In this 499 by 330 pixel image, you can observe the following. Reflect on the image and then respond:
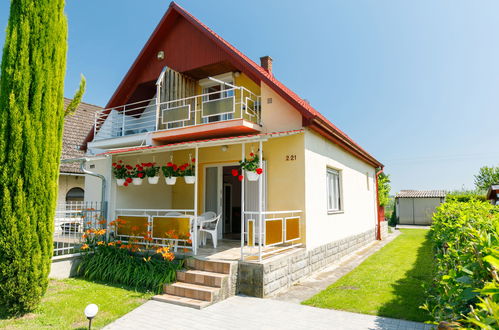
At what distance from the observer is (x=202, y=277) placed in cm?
741

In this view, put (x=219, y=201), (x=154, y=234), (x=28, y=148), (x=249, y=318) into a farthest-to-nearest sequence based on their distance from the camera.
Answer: (x=219, y=201) < (x=154, y=234) < (x=28, y=148) < (x=249, y=318)

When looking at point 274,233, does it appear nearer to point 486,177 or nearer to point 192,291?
point 192,291

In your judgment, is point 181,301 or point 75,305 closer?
point 75,305

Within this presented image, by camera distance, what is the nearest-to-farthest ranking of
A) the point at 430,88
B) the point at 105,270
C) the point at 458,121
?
the point at 105,270 < the point at 430,88 < the point at 458,121

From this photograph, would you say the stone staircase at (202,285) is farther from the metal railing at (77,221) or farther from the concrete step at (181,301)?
the metal railing at (77,221)

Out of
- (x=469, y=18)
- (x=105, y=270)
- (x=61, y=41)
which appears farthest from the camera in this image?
(x=469, y=18)

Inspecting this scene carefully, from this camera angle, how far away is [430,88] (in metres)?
19.8

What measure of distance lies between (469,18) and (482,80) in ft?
24.4

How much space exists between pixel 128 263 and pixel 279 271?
4.15 meters

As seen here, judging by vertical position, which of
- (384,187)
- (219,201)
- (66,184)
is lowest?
(219,201)

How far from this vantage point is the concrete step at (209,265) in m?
7.47

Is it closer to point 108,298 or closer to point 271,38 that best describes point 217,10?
point 271,38

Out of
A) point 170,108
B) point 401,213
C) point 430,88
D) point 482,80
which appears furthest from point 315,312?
point 401,213

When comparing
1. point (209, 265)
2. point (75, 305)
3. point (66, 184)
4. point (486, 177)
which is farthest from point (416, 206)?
point (75, 305)
